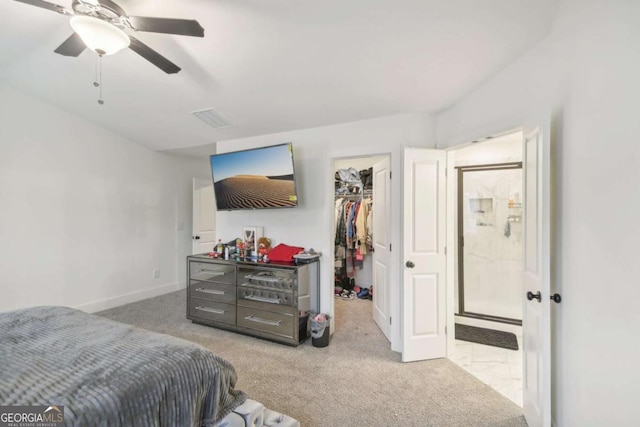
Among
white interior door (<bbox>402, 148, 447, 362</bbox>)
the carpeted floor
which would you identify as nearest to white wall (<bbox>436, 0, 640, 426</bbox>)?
the carpeted floor

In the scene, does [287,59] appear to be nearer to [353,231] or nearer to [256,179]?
[256,179]

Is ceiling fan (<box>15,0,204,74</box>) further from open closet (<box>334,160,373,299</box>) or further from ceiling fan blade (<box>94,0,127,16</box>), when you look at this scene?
open closet (<box>334,160,373,299</box>)

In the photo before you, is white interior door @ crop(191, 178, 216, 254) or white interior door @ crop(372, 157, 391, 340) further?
white interior door @ crop(191, 178, 216, 254)

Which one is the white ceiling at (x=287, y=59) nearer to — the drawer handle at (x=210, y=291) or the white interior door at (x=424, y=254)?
the white interior door at (x=424, y=254)

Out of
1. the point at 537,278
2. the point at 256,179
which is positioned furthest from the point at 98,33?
the point at 537,278

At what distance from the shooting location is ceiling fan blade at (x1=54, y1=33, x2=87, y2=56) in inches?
68.5

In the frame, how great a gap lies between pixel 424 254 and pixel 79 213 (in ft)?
14.4

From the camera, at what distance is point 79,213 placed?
3.74 meters

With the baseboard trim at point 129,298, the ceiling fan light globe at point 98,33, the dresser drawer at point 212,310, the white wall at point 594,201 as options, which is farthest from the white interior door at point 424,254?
the baseboard trim at point 129,298

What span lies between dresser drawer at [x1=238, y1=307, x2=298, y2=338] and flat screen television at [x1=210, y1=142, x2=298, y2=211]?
120 centimetres

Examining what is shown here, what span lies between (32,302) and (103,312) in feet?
2.44

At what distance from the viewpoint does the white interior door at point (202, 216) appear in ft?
16.7

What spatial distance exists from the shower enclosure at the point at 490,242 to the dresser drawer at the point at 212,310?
2.86 meters

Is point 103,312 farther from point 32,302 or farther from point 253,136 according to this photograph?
point 253,136
